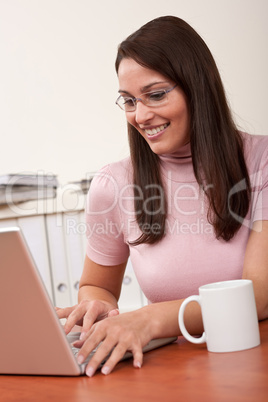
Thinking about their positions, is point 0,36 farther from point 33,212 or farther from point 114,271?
point 114,271

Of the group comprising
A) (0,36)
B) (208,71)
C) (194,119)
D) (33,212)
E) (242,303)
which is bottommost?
(33,212)

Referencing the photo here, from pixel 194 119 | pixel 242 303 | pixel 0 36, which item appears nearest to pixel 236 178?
pixel 194 119

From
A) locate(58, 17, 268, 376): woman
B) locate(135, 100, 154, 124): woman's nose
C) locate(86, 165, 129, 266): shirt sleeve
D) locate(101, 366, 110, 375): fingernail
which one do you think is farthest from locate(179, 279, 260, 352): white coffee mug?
locate(86, 165, 129, 266): shirt sleeve

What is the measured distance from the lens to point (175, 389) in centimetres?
72

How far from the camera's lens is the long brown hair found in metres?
1.35

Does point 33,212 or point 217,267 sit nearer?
point 217,267

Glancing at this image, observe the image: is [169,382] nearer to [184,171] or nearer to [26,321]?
[26,321]

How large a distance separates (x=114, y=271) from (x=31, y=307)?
0.79m

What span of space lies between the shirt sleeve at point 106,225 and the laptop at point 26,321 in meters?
0.70

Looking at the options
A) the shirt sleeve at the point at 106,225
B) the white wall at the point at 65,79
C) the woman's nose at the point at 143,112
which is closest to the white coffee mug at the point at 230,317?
the woman's nose at the point at 143,112

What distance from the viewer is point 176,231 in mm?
1420

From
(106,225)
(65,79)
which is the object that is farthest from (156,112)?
(65,79)

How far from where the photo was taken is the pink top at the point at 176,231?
53.8 inches

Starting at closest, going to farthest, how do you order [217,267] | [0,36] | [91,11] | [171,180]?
[217,267] → [171,180] → [91,11] → [0,36]
